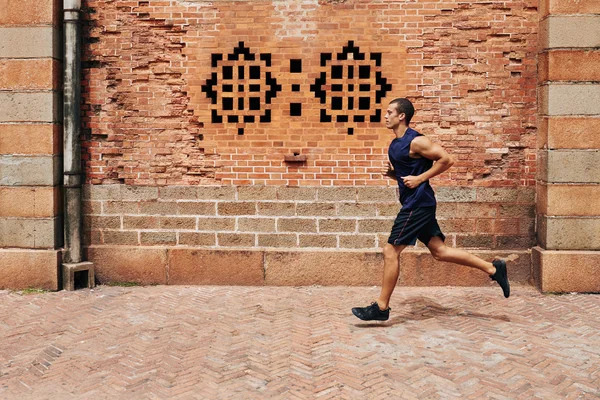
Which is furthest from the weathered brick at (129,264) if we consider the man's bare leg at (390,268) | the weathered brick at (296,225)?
the man's bare leg at (390,268)

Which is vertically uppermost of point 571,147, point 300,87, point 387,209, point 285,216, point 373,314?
point 300,87

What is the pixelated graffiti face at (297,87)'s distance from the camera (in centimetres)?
697

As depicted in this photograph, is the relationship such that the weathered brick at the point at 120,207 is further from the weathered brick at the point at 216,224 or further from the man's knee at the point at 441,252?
the man's knee at the point at 441,252

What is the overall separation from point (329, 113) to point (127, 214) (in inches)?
113

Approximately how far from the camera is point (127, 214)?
716cm

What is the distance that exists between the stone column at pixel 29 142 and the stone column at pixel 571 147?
5943mm

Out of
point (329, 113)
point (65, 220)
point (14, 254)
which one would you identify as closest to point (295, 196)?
point (329, 113)

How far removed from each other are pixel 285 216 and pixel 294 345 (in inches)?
93.5

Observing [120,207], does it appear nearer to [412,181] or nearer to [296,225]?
[296,225]

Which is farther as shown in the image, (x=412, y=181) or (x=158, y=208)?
(x=158, y=208)

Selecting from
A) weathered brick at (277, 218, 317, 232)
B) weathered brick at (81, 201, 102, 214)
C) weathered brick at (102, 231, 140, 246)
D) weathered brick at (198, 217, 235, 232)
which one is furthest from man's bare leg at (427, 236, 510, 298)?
weathered brick at (81, 201, 102, 214)

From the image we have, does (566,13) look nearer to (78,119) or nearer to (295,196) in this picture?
(295,196)

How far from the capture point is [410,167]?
214 inches

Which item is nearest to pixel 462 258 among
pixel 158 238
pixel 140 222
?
pixel 158 238
